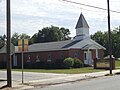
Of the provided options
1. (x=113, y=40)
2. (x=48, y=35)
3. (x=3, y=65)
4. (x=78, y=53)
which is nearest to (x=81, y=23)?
(x=78, y=53)

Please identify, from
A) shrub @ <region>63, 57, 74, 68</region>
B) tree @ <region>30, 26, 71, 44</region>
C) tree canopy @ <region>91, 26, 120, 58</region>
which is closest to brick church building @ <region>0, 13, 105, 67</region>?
shrub @ <region>63, 57, 74, 68</region>

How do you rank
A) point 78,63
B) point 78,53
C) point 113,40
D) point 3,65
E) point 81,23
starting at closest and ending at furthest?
point 78,63 → point 78,53 → point 81,23 → point 3,65 → point 113,40

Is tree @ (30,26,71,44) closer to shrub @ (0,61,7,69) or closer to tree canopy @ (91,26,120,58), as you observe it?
tree canopy @ (91,26,120,58)

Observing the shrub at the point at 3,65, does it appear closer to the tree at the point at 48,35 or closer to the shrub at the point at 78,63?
the shrub at the point at 78,63

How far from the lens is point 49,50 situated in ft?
175

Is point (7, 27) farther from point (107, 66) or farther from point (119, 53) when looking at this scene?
point (119, 53)

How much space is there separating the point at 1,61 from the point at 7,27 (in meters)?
43.4

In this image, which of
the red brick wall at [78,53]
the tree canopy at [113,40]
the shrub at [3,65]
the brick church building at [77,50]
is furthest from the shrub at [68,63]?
the tree canopy at [113,40]

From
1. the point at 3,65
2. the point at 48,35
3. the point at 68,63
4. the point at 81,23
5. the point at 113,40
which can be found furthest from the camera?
the point at 48,35

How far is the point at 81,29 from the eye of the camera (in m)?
53.6

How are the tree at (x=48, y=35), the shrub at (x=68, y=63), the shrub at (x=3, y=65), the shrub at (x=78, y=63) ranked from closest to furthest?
the shrub at (x=68, y=63), the shrub at (x=78, y=63), the shrub at (x=3, y=65), the tree at (x=48, y=35)

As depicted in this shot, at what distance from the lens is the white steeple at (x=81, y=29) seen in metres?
53.5

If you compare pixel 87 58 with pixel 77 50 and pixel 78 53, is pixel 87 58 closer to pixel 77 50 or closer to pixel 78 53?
pixel 78 53

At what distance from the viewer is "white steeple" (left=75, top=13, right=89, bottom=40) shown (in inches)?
2105
